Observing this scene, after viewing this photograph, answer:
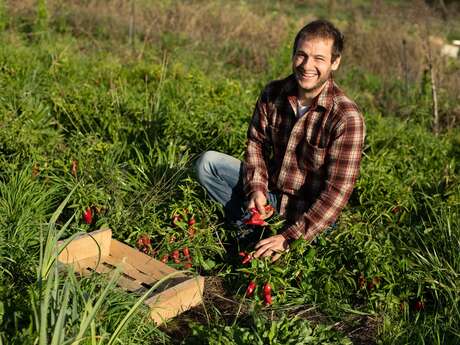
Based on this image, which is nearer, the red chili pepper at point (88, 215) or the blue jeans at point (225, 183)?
the red chili pepper at point (88, 215)

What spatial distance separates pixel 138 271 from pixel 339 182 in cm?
117

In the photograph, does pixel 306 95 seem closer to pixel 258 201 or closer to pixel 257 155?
pixel 257 155

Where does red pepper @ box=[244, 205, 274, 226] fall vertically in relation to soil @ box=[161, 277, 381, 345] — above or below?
above

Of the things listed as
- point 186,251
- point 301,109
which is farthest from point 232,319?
point 301,109

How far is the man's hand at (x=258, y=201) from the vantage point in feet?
11.7

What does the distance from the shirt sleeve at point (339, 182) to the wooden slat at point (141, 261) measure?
0.67 meters

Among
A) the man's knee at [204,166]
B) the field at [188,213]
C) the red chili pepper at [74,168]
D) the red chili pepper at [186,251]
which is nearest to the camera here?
the field at [188,213]

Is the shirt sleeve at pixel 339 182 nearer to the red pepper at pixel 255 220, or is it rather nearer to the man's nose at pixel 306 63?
the red pepper at pixel 255 220

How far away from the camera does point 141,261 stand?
11.3 feet

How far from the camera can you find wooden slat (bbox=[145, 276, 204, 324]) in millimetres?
2992

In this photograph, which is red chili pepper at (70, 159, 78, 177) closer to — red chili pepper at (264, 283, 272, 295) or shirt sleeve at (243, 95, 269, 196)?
shirt sleeve at (243, 95, 269, 196)

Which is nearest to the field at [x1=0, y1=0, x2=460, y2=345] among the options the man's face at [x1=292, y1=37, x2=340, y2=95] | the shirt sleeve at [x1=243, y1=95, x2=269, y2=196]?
the shirt sleeve at [x1=243, y1=95, x2=269, y2=196]

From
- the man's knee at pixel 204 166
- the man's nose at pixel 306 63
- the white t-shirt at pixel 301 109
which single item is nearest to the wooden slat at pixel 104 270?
the man's knee at pixel 204 166

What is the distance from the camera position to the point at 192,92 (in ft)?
18.0
